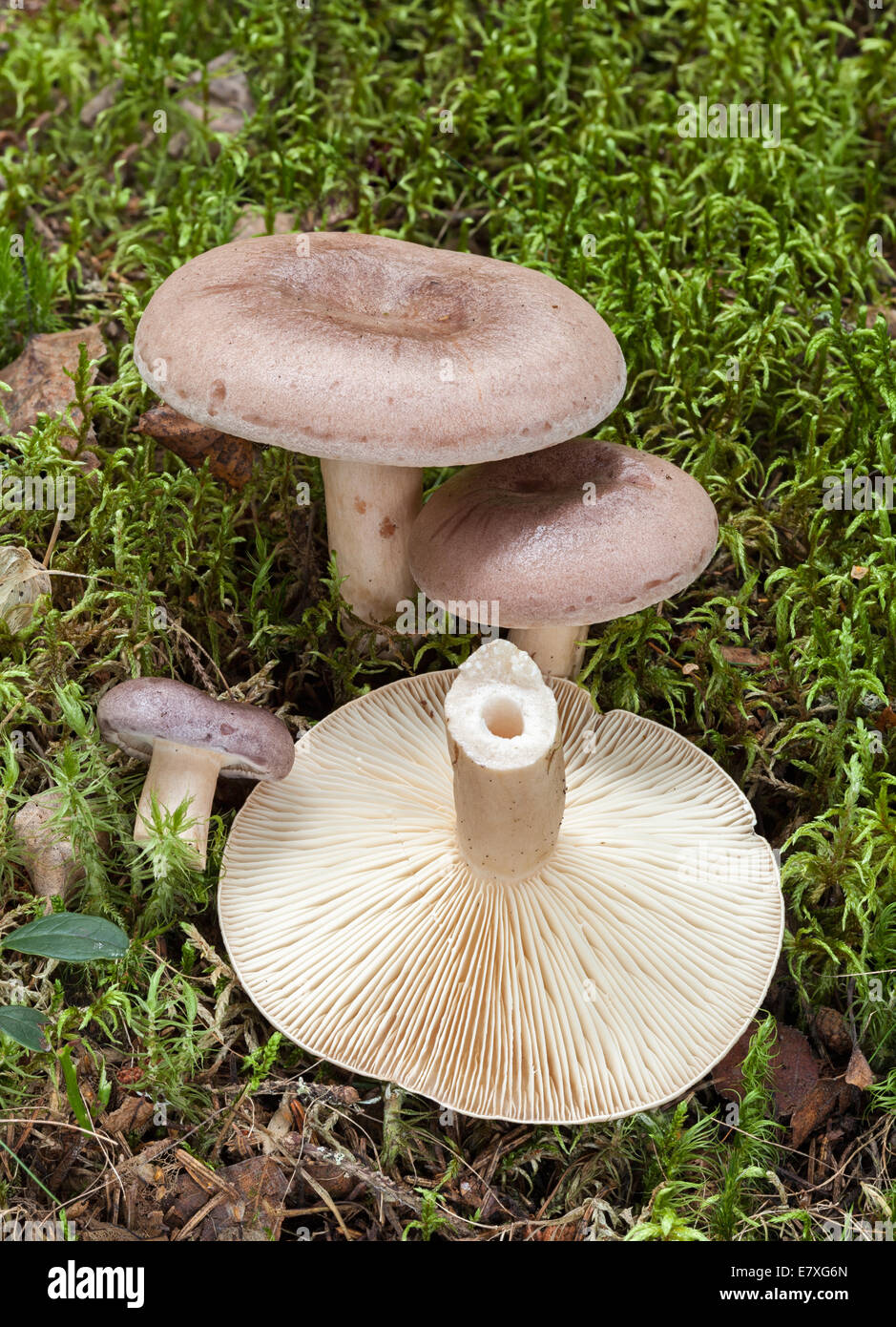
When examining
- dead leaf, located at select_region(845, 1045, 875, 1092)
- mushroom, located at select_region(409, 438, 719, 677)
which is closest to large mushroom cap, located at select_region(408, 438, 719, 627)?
mushroom, located at select_region(409, 438, 719, 677)

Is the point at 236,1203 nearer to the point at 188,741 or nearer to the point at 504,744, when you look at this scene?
the point at 188,741

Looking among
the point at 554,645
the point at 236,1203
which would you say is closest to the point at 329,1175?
the point at 236,1203

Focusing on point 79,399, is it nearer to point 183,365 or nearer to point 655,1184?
point 183,365

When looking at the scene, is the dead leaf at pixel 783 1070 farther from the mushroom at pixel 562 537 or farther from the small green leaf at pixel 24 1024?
the small green leaf at pixel 24 1024

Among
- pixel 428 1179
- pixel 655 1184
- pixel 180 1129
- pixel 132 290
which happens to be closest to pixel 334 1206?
pixel 428 1179

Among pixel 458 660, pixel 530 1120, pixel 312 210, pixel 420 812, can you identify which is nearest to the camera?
pixel 530 1120

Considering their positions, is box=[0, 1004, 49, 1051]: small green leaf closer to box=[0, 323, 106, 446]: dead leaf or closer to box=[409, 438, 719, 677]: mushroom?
box=[409, 438, 719, 677]: mushroom

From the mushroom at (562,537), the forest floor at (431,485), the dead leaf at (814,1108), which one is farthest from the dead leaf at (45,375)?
the dead leaf at (814,1108)
